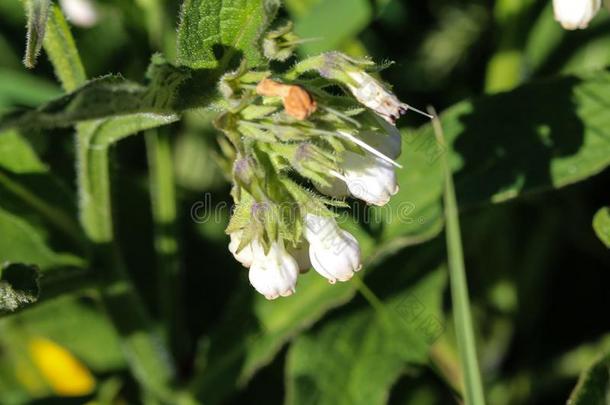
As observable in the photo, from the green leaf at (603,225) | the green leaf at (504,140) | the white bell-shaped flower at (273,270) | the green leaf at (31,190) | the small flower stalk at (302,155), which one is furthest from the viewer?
the green leaf at (504,140)

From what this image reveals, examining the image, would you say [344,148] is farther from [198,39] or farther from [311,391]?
[311,391]

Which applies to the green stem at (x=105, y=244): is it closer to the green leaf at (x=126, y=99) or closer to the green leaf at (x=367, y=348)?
the green leaf at (x=126, y=99)

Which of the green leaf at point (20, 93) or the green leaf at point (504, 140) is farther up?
the green leaf at point (20, 93)

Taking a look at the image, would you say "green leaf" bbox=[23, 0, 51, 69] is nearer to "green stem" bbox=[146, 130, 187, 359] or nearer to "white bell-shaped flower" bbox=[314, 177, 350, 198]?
"white bell-shaped flower" bbox=[314, 177, 350, 198]

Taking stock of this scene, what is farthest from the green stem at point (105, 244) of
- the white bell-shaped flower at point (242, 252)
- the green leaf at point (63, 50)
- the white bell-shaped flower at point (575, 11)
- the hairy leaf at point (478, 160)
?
the white bell-shaped flower at point (575, 11)

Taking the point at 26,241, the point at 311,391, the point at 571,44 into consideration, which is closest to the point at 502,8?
the point at 571,44

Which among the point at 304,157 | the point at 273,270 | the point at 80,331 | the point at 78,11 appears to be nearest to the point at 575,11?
the point at 304,157

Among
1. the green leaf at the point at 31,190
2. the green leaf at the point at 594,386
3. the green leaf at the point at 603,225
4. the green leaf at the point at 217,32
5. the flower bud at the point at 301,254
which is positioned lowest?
the green leaf at the point at 594,386

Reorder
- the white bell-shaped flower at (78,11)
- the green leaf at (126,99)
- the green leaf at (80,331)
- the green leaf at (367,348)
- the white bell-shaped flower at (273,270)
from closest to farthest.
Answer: the green leaf at (126,99), the white bell-shaped flower at (273,270), the green leaf at (367,348), the white bell-shaped flower at (78,11), the green leaf at (80,331)

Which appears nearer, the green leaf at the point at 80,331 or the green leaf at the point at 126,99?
the green leaf at the point at 126,99
